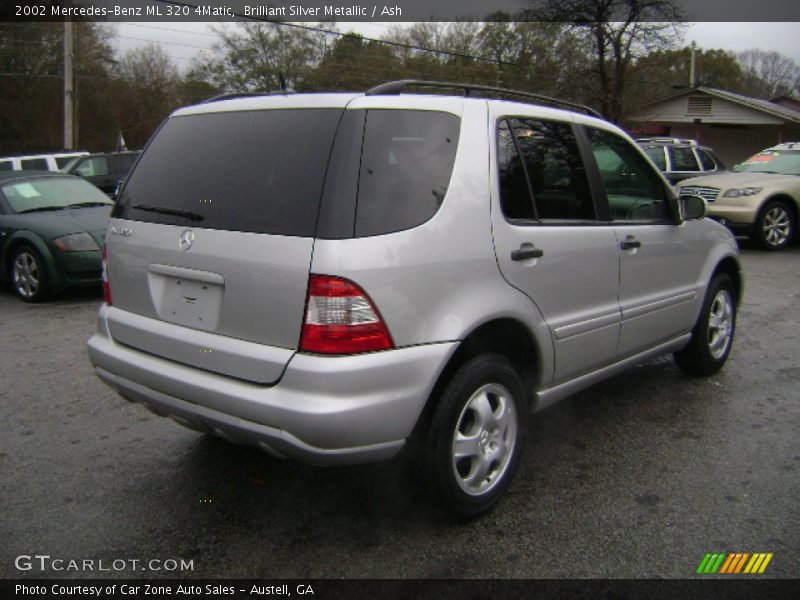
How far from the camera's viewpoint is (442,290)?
2721mm

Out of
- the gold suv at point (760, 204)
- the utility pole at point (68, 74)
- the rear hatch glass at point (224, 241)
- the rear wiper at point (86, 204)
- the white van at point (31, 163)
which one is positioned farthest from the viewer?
the utility pole at point (68, 74)

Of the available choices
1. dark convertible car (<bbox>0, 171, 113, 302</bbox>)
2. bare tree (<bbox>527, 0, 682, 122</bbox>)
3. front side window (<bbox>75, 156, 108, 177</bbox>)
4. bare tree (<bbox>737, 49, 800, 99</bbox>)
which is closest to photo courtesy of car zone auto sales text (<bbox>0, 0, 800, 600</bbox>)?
dark convertible car (<bbox>0, 171, 113, 302</bbox>)

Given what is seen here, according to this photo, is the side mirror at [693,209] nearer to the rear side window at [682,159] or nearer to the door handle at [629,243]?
the door handle at [629,243]

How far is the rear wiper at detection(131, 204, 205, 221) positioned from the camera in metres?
2.89

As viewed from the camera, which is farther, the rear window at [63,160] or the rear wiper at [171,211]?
the rear window at [63,160]

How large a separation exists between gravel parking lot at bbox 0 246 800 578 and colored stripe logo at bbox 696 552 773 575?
1.6 inches

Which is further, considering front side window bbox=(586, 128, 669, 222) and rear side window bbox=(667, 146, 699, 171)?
rear side window bbox=(667, 146, 699, 171)

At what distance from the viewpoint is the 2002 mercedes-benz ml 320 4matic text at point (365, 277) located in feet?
8.29

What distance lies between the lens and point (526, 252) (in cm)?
307

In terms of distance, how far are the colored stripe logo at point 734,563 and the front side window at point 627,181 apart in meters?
1.78

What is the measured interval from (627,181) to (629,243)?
539 millimetres

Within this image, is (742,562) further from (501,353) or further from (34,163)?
(34,163)

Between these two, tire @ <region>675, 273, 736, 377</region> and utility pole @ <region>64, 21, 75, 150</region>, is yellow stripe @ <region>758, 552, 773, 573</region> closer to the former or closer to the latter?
tire @ <region>675, 273, 736, 377</region>
